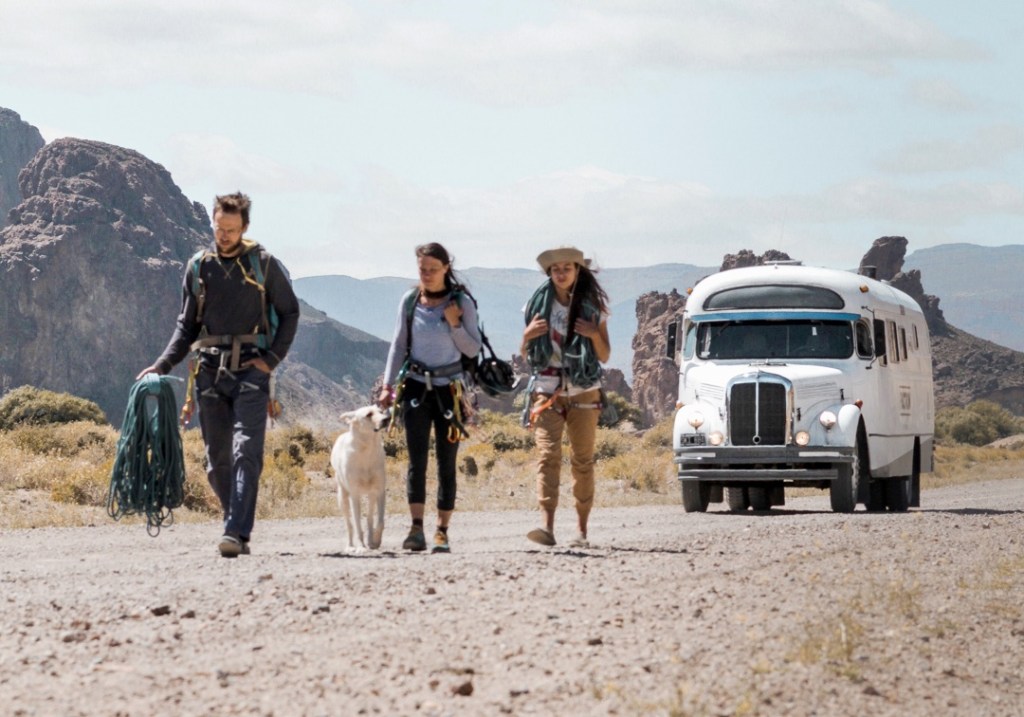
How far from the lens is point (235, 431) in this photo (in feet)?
33.9

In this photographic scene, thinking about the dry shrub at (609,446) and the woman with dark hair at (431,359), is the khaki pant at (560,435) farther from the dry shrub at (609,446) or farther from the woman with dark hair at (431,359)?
the dry shrub at (609,446)

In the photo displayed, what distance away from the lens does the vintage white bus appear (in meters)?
18.2

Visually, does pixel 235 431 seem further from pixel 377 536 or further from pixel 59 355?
pixel 59 355

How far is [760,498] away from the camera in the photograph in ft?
71.7

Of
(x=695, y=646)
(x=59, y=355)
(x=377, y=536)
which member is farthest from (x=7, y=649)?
(x=59, y=355)

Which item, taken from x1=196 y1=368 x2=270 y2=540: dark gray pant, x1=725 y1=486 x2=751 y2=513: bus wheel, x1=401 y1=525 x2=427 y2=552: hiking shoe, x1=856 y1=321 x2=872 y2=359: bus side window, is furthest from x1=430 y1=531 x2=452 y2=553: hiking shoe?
x1=725 y1=486 x2=751 y2=513: bus wheel

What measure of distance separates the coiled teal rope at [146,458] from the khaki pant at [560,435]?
8.11 feet

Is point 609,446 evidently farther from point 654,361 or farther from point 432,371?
point 654,361

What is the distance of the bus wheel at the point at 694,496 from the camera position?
19.0 metres

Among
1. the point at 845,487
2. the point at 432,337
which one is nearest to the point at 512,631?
the point at 432,337

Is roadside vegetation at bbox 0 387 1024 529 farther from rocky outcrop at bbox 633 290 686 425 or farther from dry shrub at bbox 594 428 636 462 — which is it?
rocky outcrop at bbox 633 290 686 425

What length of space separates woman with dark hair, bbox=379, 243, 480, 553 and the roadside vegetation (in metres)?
0.44

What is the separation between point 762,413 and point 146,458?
9.08 meters

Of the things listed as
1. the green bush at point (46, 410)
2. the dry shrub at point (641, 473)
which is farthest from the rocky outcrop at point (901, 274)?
the dry shrub at point (641, 473)
